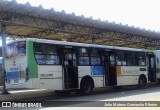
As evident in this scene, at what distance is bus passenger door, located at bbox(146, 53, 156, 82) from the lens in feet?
86.0

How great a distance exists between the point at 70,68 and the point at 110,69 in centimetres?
390

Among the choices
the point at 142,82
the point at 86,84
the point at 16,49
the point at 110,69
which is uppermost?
the point at 16,49

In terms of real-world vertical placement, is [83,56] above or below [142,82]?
above

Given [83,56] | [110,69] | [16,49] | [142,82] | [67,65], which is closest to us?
[16,49]

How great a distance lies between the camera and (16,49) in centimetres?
1634

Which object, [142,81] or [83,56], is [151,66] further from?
[83,56]

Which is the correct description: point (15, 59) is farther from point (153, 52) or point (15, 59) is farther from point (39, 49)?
point (153, 52)

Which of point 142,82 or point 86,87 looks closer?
point 86,87

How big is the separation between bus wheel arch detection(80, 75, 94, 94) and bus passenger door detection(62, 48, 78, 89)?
64 centimetres

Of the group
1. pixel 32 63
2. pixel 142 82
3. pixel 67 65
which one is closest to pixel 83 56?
pixel 67 65

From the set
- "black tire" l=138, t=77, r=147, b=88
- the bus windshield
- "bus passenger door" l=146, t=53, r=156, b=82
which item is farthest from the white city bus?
"bus passenger door" l=146, t=53, r=156, b=82

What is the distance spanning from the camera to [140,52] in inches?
969

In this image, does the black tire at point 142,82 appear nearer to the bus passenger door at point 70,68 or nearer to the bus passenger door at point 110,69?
the bus passenger door at point 110,69

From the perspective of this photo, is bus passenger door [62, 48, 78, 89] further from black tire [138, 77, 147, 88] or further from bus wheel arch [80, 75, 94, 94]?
black tire [138, 77, 147, 88]
